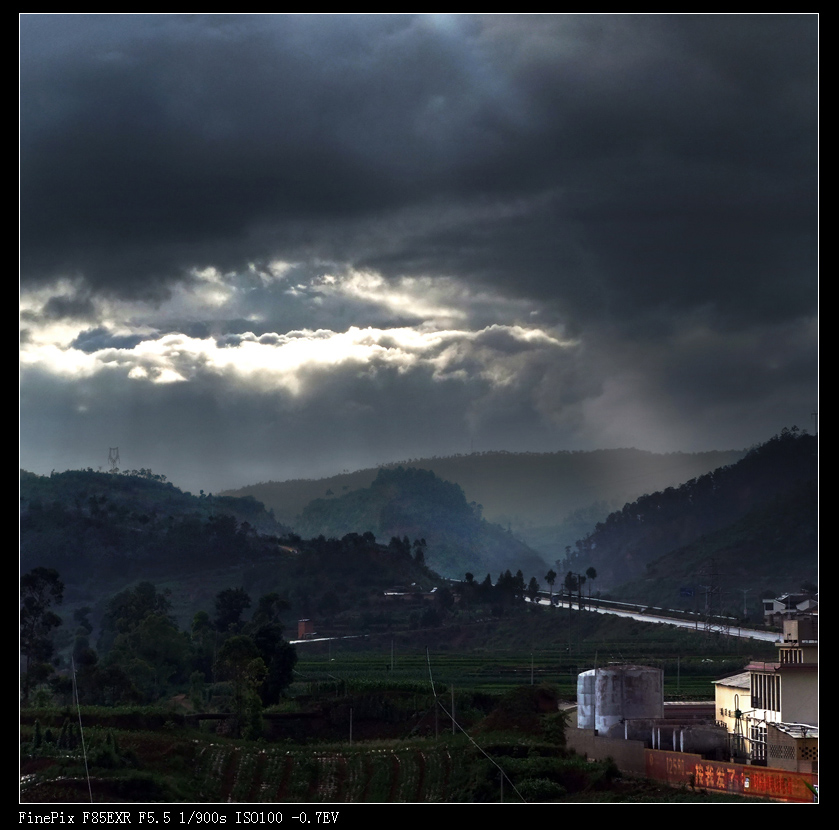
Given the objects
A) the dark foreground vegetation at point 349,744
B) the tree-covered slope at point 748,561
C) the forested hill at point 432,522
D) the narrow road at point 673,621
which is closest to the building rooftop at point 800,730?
the dark foreground vegetation at point 349,744

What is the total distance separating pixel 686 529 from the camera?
8825 cm

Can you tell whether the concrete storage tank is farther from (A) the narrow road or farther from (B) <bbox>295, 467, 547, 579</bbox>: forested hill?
(B) <bbox>295, 467, 547, 579</bbox>: forested hill

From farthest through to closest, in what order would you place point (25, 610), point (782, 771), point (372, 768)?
point (25, 610) < point (372, 768) < point (782, 771)

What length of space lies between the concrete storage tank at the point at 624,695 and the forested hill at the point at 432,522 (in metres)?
72.9

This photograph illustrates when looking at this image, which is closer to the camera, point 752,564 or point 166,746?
point 166,746

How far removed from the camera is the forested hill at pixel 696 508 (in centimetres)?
8450

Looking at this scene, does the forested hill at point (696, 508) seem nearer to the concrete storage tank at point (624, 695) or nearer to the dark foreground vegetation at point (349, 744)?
the dark foreground vegetation at point (349, 744)

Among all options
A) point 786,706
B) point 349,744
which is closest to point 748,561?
point 349,744

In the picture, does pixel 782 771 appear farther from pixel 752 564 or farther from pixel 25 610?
pixel 752 564

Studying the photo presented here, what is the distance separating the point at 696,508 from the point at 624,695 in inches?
2551
